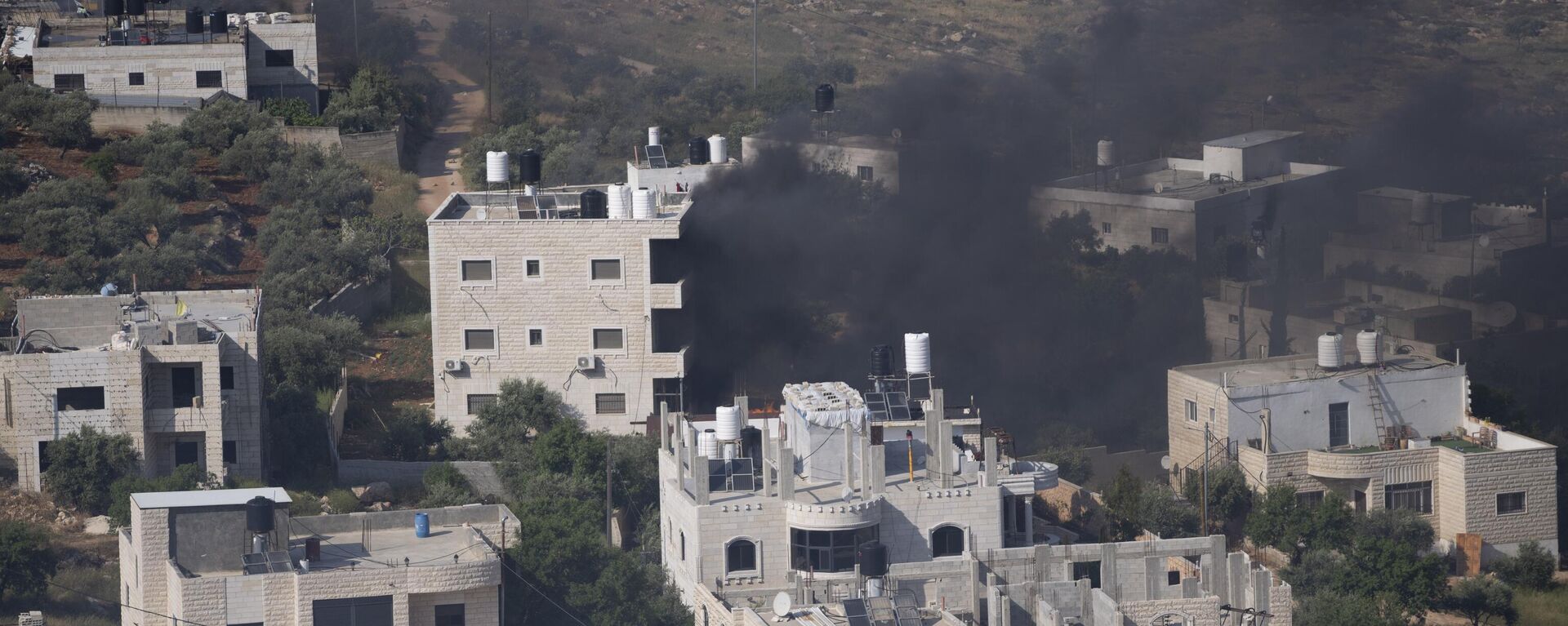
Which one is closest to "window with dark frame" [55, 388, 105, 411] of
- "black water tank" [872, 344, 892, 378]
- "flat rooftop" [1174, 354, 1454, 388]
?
"black water tank" [872, 344, 892, 378]

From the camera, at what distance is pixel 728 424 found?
161ft

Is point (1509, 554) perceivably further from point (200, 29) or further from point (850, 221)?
point (200, 29)

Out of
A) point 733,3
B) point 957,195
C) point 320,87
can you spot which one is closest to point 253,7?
point 320,87

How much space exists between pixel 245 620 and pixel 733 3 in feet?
293

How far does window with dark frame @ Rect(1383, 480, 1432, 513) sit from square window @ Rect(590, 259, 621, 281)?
1712cm

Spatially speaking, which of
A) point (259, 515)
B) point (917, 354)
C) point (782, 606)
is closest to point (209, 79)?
point (917, 354)

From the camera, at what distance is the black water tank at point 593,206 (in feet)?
202

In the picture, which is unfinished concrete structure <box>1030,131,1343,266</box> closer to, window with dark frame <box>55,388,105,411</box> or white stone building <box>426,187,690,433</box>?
white stone building <box>426,187,690,433</box>

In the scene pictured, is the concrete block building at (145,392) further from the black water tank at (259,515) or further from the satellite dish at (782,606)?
the satellite dish at (782,606)

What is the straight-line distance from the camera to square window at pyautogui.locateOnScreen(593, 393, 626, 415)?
6081cm

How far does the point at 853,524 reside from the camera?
46375 millimetres

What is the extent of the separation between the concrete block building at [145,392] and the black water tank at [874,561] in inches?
612

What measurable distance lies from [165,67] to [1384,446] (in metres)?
45.4

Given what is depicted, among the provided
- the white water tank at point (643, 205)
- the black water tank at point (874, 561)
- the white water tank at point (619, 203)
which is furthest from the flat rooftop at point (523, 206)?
the black water tank at point (874, 561)
